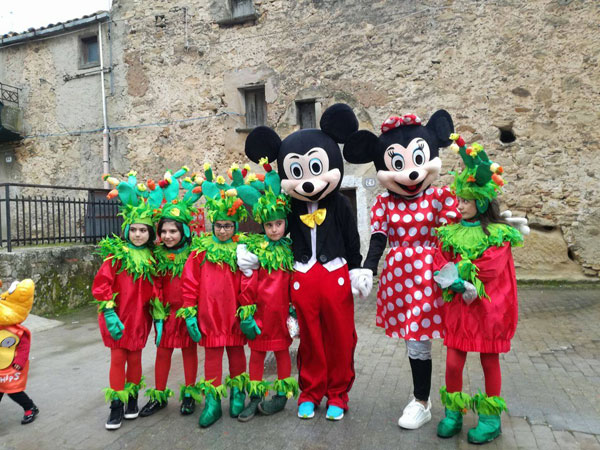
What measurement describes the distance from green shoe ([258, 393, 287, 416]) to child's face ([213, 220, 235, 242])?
1194mm

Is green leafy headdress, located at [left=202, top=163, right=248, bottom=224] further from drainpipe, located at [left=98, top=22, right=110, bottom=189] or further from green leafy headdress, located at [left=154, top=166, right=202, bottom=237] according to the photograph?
drainpipe, located at [left=98, top=22, right=110, bottom=189]

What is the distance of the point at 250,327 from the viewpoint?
3154mm

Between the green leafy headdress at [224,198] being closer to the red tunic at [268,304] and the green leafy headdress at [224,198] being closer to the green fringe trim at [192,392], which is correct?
the red tunic at [268,304]

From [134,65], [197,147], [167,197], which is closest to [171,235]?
[167,197]

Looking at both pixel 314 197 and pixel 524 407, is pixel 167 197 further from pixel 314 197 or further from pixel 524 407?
pixel 524 407

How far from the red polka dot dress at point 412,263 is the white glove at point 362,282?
0.50 feet

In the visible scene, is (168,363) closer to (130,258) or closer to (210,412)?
(210,412)

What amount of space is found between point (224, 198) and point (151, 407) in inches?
64.9

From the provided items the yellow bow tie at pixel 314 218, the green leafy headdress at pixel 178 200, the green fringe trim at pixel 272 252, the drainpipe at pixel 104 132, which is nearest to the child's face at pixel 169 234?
the green leafy headdress at pixel 178 200

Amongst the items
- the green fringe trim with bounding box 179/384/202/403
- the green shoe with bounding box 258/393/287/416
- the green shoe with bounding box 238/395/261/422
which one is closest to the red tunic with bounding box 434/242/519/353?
the green shoe with bounding box 258/393/287/416

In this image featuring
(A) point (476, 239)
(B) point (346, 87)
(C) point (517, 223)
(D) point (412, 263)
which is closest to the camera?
(A) point (476, 239)

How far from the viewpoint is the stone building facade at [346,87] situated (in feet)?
25.2

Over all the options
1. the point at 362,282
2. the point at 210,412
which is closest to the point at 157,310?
the point at 210,412

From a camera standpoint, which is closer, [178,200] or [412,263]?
[412,263]
